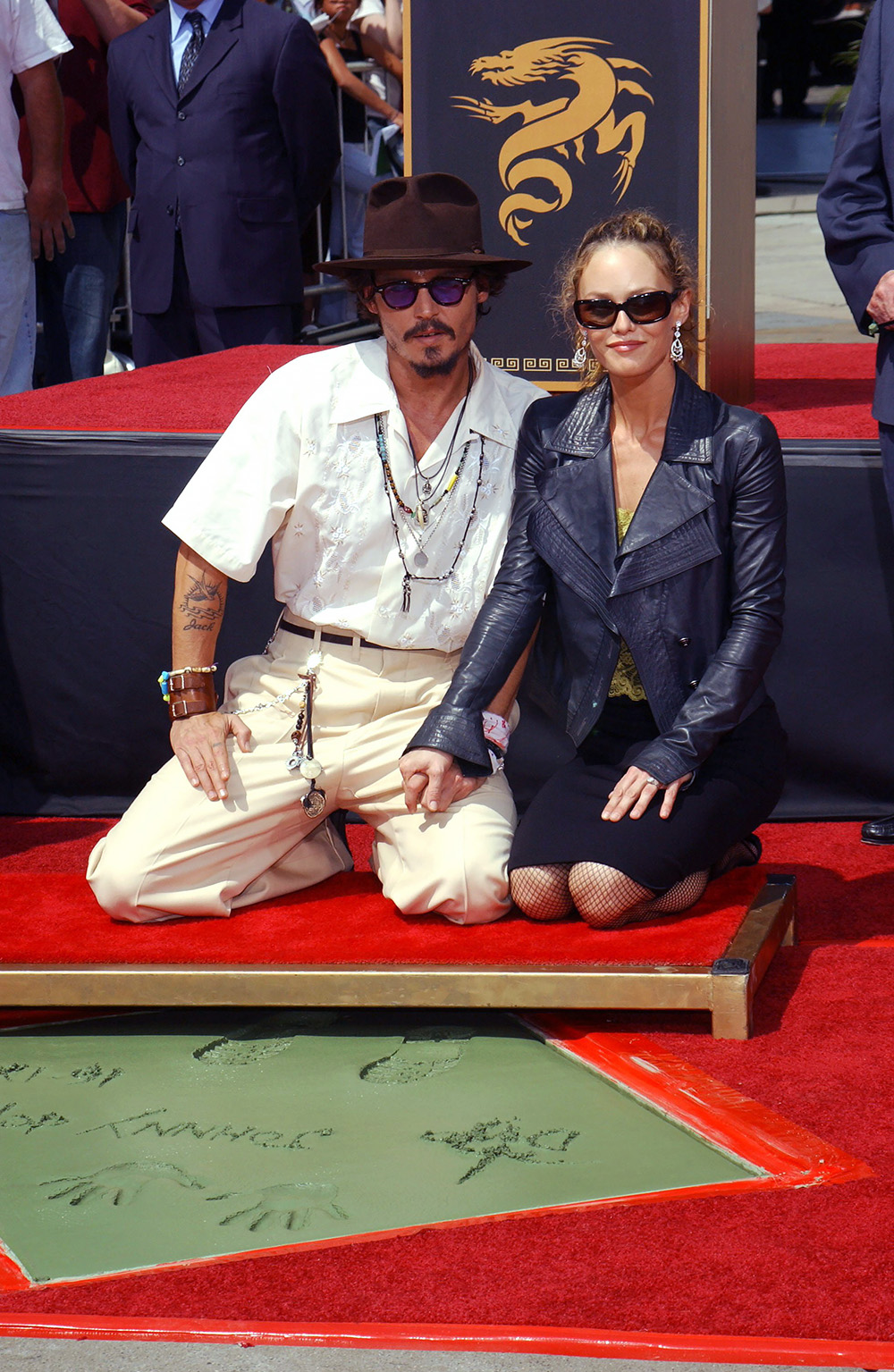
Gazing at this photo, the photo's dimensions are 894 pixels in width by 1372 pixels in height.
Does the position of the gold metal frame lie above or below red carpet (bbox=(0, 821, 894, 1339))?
above

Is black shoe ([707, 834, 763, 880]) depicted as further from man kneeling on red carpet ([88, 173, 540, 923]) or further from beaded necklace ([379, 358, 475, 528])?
beaded necklace ([379, 358, 475, 528])

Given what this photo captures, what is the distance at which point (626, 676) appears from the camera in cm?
298

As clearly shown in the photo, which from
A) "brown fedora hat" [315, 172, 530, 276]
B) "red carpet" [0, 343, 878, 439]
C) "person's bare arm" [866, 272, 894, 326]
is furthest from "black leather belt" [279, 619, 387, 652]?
"person's bare arm" [866, 272, 894, 326]

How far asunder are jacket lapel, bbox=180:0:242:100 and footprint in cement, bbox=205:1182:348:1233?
3679 millimetres

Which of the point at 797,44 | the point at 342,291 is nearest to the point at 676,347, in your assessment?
the point at 342,291

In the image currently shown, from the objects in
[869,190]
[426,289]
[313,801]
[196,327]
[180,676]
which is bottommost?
[313,801]

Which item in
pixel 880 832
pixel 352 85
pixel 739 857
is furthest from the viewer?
pixel 352 85

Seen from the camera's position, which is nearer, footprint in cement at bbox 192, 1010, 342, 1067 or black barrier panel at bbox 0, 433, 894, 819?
footprint in cement at bbox 192, 1010, 342, 1067

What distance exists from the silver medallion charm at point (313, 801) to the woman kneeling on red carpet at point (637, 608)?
8.0 inches

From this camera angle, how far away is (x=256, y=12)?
495 cm

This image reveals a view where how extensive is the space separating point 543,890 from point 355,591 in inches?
25.4

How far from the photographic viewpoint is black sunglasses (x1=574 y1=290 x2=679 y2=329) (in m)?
2.77

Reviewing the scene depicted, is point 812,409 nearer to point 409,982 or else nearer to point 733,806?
point 733,806

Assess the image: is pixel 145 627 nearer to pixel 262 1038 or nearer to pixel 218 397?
pixel 218 397
